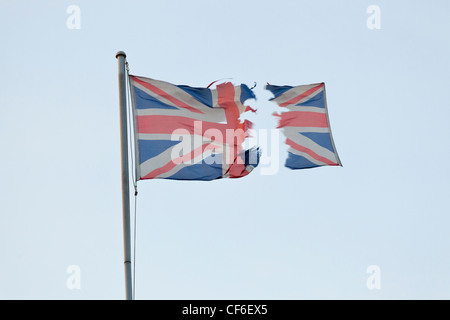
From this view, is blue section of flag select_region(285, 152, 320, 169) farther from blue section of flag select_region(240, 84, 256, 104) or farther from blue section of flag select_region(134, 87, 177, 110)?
blue section of flag select_region(134, 87, 177, 110)

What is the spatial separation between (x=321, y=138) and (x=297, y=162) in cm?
100

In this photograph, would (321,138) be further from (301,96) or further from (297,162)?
(301,96)

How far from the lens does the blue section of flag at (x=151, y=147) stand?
55.9 feet

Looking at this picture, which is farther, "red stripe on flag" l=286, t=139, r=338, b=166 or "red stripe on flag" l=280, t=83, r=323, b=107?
"red stripe on flag" l=280, t=83, r=323, b=107

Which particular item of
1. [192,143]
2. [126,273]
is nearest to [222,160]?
[192,143]

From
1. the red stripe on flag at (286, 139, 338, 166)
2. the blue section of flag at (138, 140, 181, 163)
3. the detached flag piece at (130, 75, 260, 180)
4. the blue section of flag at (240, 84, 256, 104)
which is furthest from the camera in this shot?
the blue section of flag at (240, 84, 256, 104)

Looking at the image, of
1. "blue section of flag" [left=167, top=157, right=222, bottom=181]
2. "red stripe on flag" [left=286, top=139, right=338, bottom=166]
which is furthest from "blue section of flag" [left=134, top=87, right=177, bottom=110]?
"red stripe on flag" [left=286, top=139, right=338, bottom=166]

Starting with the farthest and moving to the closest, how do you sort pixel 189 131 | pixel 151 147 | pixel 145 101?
pixel 189 131, pixel 145 101, pixel 151 147

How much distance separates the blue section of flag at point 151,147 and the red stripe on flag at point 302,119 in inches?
116

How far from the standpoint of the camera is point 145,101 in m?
18.0

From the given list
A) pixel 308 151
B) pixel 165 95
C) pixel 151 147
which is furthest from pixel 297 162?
pixel 151 147

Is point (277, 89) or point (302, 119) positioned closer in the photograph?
point (302, 119)

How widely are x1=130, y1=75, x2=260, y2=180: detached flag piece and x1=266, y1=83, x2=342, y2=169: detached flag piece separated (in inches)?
33.2

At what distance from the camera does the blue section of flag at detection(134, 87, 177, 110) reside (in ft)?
58.7
